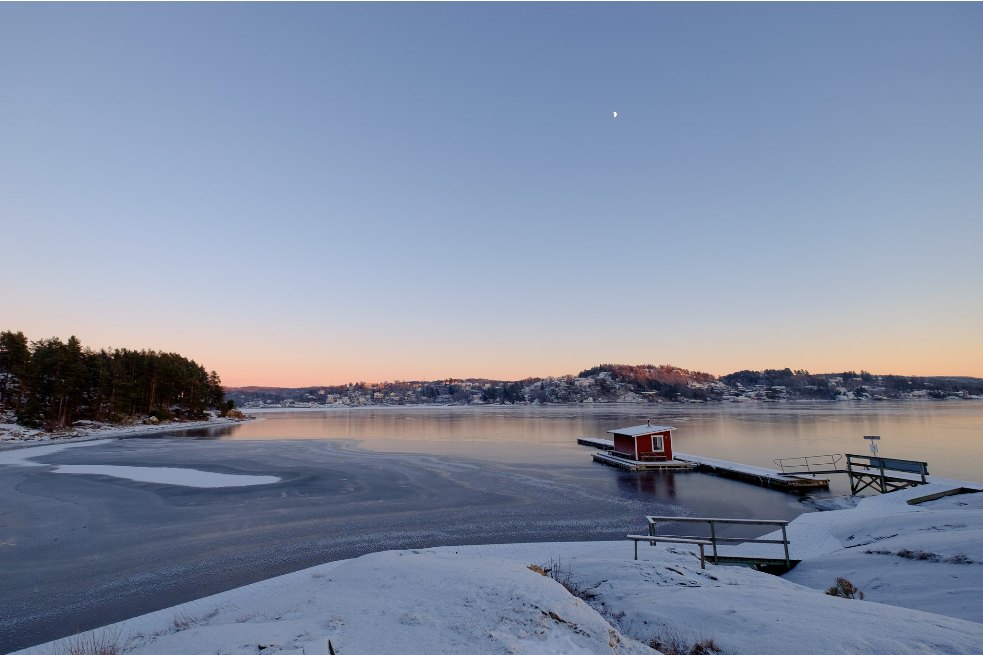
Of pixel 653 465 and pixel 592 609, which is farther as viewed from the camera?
pixel 653 465

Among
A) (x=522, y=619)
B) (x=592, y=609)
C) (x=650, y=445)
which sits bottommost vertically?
(x=650, y=445)

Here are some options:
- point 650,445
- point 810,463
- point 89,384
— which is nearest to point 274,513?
point 650,445

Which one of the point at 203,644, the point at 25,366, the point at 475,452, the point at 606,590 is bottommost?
the point at 475,452

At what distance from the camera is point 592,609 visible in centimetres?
671

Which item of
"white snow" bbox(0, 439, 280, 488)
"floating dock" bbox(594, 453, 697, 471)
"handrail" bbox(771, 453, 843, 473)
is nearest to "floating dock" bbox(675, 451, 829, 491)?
"floating dock" bbox(594, 453, 697, 471)

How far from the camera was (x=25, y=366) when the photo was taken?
62938mm

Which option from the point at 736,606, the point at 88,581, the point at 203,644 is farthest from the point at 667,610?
the point at 88,581

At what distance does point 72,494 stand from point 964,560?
35598mm

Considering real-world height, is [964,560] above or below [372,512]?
above

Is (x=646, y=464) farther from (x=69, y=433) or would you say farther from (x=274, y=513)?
(x=69, y=433)

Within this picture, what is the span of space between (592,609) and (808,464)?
38.8 metres

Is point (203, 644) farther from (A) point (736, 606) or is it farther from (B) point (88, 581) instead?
(B) point (88, 581)

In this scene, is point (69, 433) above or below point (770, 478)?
above

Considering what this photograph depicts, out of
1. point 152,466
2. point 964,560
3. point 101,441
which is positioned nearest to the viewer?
point 964,560
